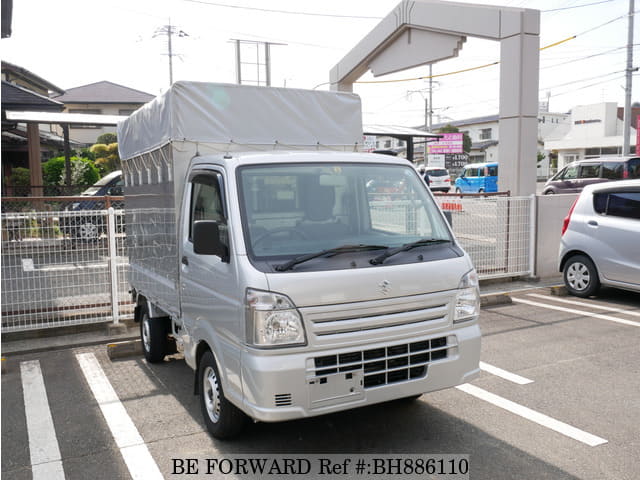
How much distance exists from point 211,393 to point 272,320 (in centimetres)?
111

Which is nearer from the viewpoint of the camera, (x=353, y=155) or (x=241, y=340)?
(x=241, y=340)

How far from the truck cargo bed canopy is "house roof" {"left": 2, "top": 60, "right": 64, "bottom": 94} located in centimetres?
2464

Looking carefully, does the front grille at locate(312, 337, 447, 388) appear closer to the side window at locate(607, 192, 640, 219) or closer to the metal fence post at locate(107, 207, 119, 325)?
the metal fence post at locate(107, 207, 119, 325)

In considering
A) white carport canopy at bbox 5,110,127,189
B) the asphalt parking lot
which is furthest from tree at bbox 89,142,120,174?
the asphalt parking lot

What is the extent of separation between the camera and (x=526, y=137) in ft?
30.9

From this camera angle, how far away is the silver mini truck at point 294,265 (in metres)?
3.37

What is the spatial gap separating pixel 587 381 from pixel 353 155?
115 inches

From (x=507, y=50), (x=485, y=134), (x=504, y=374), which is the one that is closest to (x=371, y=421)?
(x=504, y=374)

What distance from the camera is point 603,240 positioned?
792cm

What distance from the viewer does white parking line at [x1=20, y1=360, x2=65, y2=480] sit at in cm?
370

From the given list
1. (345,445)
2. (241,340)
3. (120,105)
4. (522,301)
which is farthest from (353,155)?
(120,105)

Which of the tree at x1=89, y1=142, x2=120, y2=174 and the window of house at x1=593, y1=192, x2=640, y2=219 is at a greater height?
the tree at x1=89, y1=142, x2=120, y2=174

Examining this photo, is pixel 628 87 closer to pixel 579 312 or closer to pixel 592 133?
pixel 579 312

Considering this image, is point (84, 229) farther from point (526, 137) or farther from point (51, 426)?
point (526, 137)
